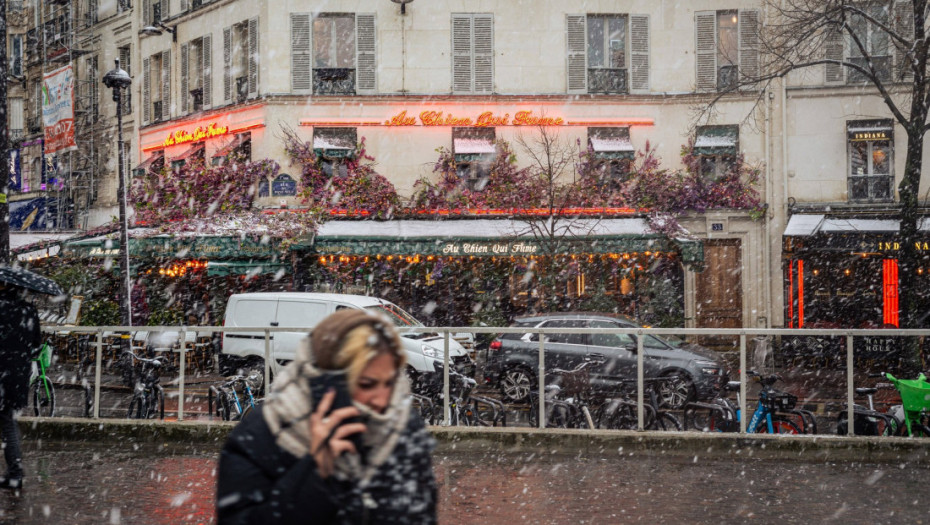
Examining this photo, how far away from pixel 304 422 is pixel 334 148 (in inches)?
868

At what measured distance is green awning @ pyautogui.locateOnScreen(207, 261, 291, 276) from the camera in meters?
21.5

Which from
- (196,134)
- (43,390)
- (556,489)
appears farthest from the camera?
(196,134)

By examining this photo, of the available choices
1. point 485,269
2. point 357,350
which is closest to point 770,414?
point 357,350

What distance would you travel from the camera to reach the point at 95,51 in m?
33.2

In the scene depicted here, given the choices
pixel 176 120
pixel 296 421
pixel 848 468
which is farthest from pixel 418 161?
pixel 296 421

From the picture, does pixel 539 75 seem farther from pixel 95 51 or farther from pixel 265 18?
pixel 95 51

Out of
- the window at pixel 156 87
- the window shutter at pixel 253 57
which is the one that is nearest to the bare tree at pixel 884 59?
the window shutter at pixel 253 57

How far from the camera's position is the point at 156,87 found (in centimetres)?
2922

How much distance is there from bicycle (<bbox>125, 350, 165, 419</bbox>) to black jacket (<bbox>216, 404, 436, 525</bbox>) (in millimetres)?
9059

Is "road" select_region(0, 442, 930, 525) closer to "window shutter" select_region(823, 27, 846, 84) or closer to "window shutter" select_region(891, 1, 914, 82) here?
"window shutter" select_region(891, 1, 914, 82)

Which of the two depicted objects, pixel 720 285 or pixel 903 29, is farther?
pixel 720 285

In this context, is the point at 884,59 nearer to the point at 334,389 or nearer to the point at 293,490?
the point at 334,389

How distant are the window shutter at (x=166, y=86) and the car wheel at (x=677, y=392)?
21.5 meters

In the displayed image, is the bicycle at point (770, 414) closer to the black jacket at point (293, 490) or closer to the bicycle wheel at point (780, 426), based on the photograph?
the bicycle wheel at point (780, 426)
